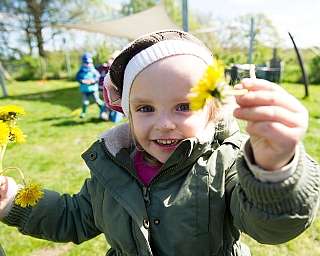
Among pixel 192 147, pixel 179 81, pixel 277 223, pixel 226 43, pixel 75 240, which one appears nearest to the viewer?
pixel 277 223

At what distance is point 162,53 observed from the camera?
125 centimetres

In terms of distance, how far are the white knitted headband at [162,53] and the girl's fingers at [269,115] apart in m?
0.49

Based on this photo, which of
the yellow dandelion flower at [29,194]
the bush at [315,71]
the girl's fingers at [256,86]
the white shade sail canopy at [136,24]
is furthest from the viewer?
the bush at [315,71]

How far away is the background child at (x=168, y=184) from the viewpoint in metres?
0.98

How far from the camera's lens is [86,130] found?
809cm

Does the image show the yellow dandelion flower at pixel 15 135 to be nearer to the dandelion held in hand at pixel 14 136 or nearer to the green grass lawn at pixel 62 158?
the dandelion held in hand at pixel 14 136

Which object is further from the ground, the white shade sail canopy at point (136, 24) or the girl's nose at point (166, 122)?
the white shade sail canopy at point (136, 24)

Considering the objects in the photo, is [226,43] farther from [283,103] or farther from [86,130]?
[283,103]

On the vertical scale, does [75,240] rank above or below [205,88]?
below

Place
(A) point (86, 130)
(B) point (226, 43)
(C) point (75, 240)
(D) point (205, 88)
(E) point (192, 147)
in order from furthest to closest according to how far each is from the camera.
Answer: (B) point (226, 43) < (A) point (86, 130) < (C) point (75, 240) < (E) point (192, 147) < (D) point (205, 88)

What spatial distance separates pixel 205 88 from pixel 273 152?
229 millimetres

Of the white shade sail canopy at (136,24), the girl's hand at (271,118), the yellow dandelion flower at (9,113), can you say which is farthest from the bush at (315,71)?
the girl's hand at (271,118)

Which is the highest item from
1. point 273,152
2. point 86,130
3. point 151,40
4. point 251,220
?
point 151,40

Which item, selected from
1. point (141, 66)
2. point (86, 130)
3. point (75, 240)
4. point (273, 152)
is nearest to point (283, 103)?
point (273, 152)
